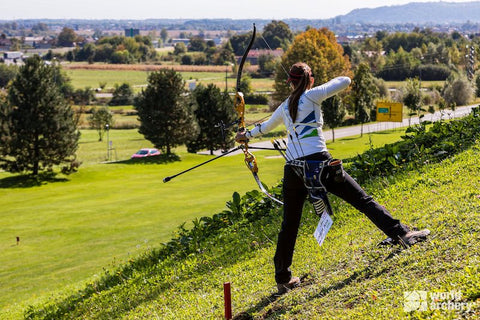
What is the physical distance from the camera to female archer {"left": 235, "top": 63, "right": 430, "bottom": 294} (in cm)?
777

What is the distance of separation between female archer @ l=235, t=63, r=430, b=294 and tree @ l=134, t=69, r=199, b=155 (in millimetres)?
53572

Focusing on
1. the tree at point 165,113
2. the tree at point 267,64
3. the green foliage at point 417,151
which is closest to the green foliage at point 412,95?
the tree at point 165,113

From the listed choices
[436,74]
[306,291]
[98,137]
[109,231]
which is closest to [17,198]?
[109,231]

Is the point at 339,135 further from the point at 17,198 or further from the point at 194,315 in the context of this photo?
the point at 194,315

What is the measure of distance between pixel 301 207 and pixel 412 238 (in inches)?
55.1

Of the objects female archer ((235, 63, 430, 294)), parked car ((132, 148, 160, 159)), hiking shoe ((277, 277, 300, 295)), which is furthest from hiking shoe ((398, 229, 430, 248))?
parked car ((132, 148, 160, 159))

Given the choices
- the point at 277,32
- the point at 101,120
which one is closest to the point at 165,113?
the point at 101,120

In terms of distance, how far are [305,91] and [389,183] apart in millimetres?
4355

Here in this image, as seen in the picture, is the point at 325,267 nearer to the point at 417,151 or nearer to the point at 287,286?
the point at 287,286

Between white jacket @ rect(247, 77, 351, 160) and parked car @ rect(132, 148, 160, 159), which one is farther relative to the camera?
parked car @ rect(132, 148, 160, 159)

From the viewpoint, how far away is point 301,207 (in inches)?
317

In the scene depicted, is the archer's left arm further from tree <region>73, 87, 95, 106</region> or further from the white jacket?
tree <region>73, 87, 95, 106</region>

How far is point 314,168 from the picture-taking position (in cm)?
770

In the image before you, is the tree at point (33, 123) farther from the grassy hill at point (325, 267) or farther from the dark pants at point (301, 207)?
the dark pants at point (301, 207)
